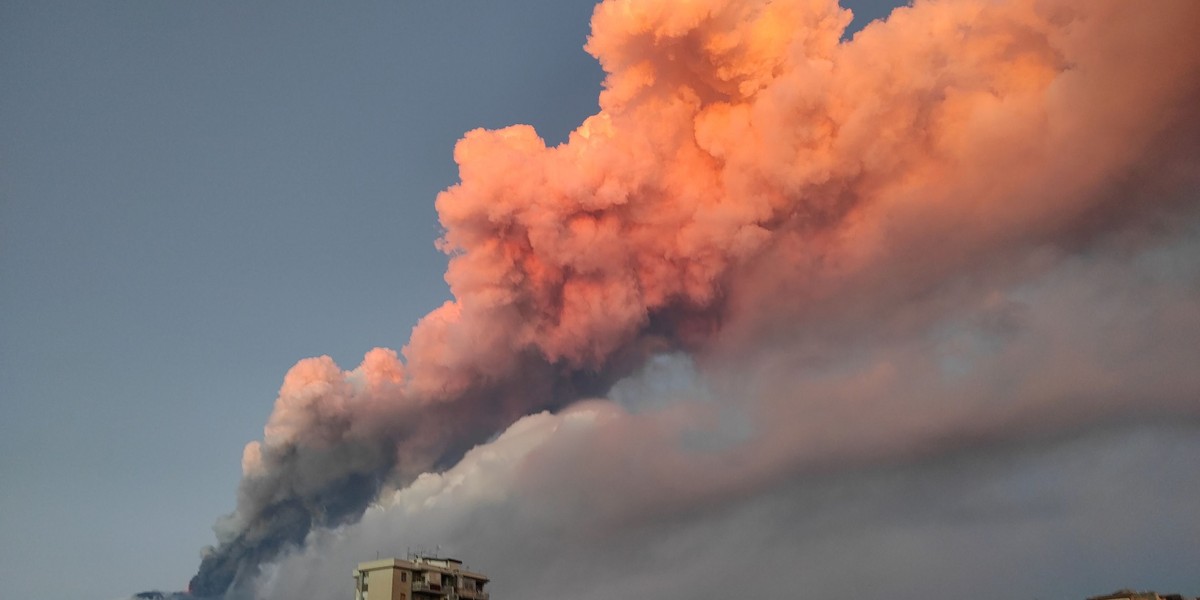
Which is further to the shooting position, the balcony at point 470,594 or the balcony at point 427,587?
the balcony at point 470,594

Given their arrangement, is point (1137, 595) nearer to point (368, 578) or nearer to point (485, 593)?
point (485, 593)

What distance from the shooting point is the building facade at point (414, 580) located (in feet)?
336

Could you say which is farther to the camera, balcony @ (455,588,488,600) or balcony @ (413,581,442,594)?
balcony @ (455,588,488,600)

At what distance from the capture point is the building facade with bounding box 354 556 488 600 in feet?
336

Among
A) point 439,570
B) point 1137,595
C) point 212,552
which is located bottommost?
point 1137,595

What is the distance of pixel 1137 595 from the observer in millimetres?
125562

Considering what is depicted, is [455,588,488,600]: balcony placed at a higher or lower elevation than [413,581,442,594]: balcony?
lower

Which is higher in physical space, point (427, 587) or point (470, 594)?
point (427, 587)

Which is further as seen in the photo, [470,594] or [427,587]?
[470,594]

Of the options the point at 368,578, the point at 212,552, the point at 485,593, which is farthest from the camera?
the point at 212,552


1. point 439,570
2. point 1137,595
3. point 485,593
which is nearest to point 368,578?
point 439,570

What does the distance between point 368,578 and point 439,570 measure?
7806 millimetres

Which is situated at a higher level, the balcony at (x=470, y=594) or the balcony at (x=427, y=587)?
the balcony at (x=427, y=587)

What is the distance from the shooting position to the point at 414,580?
10506 centimetres
